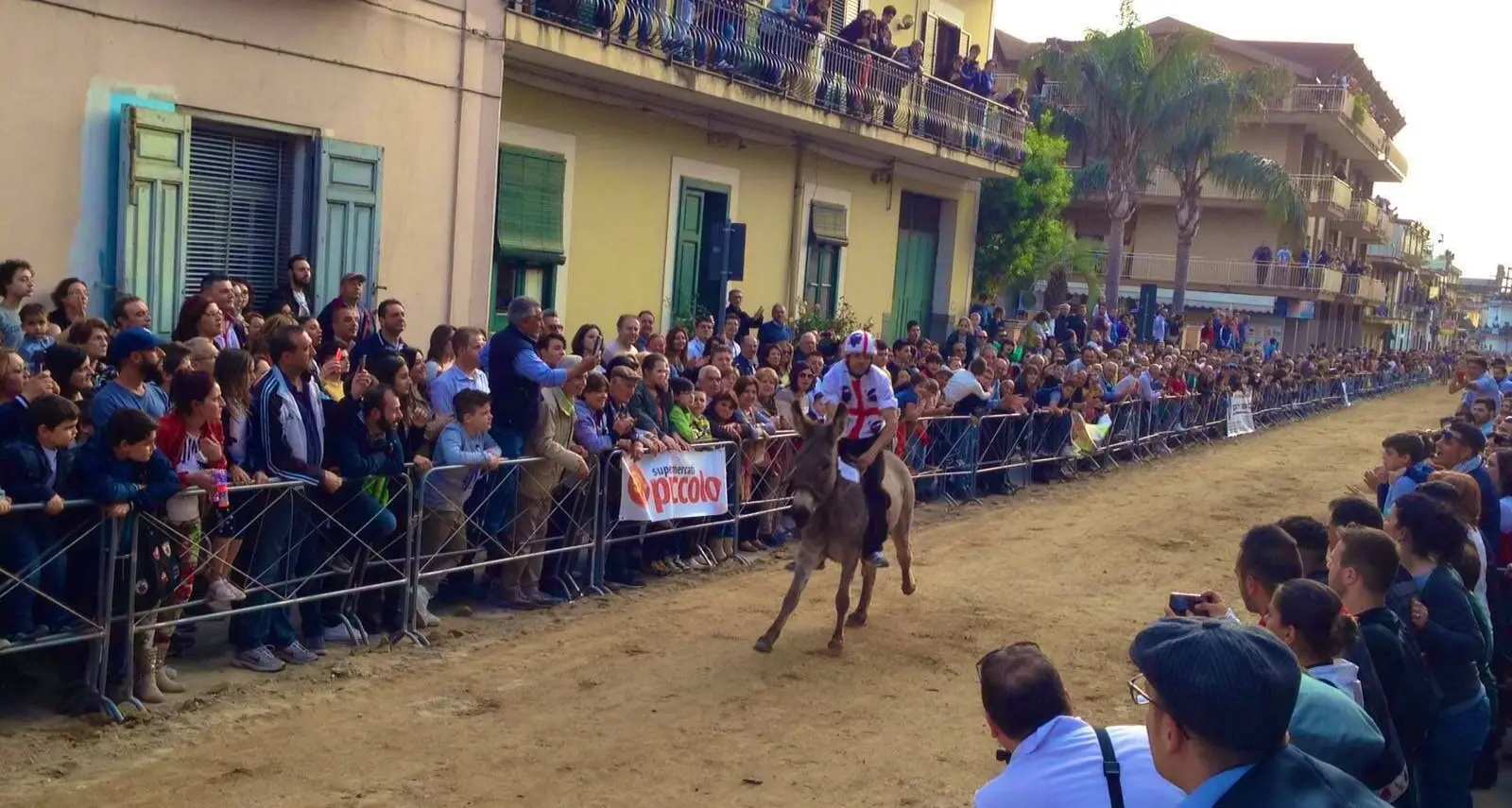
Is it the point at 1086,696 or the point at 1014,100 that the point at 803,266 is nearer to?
the point at 1014,100

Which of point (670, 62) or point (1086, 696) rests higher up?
point (670, 62)

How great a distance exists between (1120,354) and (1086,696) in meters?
15.9

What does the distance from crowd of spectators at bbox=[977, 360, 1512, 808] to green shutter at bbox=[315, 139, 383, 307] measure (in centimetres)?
979

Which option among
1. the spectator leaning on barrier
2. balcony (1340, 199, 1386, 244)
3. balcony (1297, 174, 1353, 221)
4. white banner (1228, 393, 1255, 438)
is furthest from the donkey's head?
Result: balcony (1340, 199, 1386, 244)

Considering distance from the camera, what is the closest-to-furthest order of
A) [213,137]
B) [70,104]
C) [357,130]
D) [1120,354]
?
[70,104] < [213,137] < [357,130] < [1120,354]

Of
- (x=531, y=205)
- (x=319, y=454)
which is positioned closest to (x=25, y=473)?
(x=319, y=454)

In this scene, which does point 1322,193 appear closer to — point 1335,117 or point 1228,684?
point 1335,117

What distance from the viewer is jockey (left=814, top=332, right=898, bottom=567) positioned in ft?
33.9

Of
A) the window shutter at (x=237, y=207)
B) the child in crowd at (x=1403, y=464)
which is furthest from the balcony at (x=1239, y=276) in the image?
the child in crowd at (x=1403, y=464)

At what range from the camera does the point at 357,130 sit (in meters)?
13.5

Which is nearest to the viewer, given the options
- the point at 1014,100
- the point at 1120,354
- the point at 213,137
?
the point at 213,137

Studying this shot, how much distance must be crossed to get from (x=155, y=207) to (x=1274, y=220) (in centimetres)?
4812

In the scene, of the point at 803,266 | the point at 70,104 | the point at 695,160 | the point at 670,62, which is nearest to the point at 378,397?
the point at 70,104

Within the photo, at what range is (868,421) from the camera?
10.4 m
